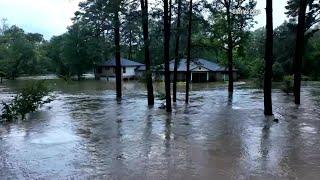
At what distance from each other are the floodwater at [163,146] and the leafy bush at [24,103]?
93 centimetres

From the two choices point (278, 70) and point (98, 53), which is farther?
point (98, 53)

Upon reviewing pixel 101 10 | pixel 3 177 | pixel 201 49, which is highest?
pixel 101 10

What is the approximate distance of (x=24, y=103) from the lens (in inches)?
859

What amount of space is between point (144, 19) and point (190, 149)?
42.4 ft

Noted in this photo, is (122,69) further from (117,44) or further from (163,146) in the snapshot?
(163,146)

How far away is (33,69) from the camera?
84.2 metres

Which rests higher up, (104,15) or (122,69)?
(104,15)

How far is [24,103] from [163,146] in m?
11.0

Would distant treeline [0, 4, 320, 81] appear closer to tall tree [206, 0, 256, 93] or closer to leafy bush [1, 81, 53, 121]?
tall tree [206, 0, 256, 93]

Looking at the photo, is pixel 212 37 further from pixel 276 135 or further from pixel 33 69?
pixel 33 69

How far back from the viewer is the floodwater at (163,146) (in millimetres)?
10086

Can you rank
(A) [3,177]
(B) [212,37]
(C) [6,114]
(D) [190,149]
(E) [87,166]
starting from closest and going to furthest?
(A) [3,177] < (E) [87,166] < (D) [190,149] < (C) [6,114] < (B) [212,37]

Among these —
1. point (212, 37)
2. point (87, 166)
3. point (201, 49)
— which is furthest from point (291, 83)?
point (87, 166)

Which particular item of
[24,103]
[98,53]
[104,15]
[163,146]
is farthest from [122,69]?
[163,146]
